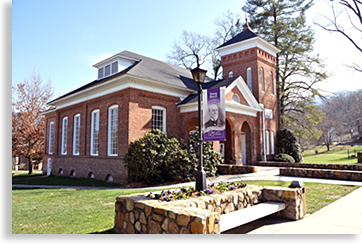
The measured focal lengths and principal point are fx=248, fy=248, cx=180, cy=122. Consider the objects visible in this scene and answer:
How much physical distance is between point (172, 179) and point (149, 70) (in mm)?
7878

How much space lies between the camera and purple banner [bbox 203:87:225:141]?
283 inches

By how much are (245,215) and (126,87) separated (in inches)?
467

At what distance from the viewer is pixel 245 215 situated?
17.0 ft

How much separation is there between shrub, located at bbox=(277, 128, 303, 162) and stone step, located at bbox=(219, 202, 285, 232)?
64.2 ft

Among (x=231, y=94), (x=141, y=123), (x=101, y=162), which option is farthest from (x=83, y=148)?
(x=231, y=94)

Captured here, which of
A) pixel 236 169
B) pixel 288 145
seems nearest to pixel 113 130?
pixel 236 169

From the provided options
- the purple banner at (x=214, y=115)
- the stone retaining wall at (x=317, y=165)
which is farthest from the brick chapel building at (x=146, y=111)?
the purple banner at (x=214, y=115)

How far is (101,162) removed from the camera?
54.4ft

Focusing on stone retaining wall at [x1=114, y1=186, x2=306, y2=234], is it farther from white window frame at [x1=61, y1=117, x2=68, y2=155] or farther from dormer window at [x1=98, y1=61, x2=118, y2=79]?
white window frame at [x1=61, y1=117, x2=68, y2=155]

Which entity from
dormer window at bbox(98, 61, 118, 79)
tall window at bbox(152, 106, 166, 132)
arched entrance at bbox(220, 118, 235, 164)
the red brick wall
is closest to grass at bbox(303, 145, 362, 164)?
arched entrance at bbox(220, 118, 235, 164)

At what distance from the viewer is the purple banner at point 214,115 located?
7188mm

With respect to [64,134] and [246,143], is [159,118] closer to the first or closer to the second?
[246,143]

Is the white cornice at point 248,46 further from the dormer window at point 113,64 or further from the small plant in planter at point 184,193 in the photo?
the small plant in planter at point 184,193

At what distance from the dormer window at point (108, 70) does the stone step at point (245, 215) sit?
1584 centimetres
